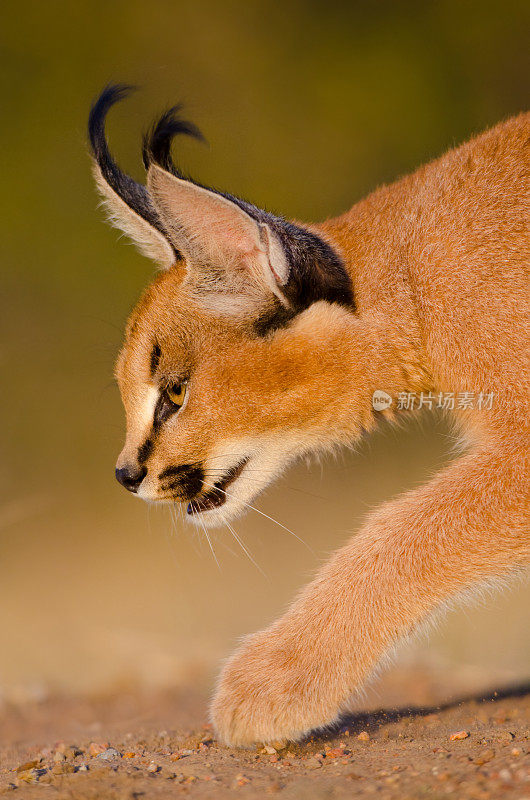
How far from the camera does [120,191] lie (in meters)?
4.00

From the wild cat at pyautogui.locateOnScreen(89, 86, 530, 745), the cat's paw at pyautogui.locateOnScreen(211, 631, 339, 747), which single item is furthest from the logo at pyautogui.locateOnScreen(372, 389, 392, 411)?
the cat's paw at pyautogui.locateOnScreen(211, 631, 339, 747)

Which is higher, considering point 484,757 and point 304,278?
point 304,278

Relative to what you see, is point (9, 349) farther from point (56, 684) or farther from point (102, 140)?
point (102, 140)

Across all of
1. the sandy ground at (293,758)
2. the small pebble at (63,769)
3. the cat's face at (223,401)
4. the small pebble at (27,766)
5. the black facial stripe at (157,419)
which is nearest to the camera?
the sandy ground at (293,758)

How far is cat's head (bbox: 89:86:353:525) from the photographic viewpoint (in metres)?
3.55

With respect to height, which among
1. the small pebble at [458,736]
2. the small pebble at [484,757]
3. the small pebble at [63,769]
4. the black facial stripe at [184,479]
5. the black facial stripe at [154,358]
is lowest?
the small pebble at [484,757]

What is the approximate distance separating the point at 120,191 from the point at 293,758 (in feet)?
8.02

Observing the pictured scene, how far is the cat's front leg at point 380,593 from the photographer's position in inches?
129

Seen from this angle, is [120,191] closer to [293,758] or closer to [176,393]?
[176,393]

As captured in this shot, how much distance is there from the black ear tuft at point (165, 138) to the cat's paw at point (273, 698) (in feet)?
6.10

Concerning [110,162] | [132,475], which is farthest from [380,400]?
[110,162]

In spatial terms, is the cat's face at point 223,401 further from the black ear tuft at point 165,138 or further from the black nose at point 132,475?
the black ear tuft at point 165,138

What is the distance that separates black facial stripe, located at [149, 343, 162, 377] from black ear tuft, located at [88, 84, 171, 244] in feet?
1.69

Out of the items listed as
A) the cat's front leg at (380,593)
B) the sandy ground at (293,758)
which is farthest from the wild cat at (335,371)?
the sandy ground at (293,758)
